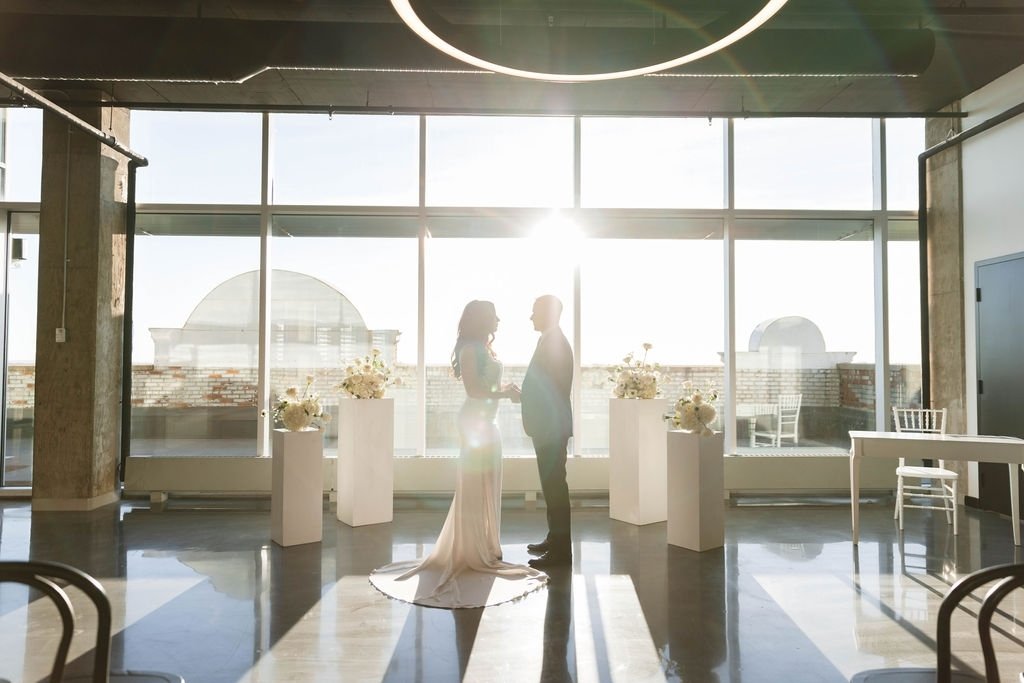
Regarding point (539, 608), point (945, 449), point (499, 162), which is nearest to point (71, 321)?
point (499, 162)

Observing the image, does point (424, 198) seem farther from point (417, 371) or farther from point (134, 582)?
point (134, 582)

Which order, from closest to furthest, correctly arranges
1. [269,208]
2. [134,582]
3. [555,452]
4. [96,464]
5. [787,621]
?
[787,621], [134,582], [555,452], [96,464], [269,208]

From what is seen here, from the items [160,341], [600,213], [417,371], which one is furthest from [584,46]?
[160,341]

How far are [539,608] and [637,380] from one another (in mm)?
3036

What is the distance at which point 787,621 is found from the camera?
3.68m

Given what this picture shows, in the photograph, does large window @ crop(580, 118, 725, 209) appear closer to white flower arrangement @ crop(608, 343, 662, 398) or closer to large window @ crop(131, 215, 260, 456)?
white flower arrangement @ crop(608, 343, 662, 398)

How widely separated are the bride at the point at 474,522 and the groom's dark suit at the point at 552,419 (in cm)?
→ 19

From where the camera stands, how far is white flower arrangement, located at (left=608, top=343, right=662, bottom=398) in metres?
6.38

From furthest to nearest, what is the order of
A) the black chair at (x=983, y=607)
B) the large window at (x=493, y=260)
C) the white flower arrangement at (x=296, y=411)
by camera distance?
the large window at (x=493, y=260)
the white flower arrangement at (x=296, y=411)
the black chair at (x=983, y=607)

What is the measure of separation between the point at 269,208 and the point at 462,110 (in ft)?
8.38

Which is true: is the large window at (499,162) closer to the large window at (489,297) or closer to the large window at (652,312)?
the large window at (489,297)

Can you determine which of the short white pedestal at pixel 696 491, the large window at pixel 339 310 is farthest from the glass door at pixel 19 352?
the short white pedestal at pixel 696 491

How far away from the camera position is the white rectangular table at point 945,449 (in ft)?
16.0

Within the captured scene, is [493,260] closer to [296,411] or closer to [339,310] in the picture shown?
[339,310]
